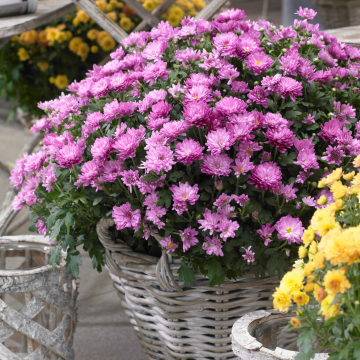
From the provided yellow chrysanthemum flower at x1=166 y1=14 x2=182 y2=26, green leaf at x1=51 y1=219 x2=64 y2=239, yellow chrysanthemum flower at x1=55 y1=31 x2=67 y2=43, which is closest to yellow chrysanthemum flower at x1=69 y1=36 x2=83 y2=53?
yellow chrysanthemum flower at x1=55 y1=31 x2=67 y2=43

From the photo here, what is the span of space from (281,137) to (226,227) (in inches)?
7.3

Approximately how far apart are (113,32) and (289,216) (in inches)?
39.4

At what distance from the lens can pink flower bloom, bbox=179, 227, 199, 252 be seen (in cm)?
90

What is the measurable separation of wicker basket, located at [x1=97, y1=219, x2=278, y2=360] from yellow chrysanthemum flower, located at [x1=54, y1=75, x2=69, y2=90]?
1.27 meters

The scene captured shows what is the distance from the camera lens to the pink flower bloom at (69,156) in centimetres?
91

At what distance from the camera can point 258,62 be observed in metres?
0.97

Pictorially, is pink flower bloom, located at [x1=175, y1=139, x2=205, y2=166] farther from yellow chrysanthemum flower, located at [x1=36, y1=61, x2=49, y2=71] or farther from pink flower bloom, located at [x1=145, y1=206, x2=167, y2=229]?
yellow chrysanthemum flower, located at [x1=36, y1=61, x2=49, y2=71]

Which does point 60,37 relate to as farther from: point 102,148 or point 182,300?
point 182,300

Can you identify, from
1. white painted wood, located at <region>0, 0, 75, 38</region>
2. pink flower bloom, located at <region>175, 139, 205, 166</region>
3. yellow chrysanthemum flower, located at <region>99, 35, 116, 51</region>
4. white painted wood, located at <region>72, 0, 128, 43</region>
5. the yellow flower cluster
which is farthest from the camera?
yellow chrysanthemum flower, located at <region>99, 35, 116, 51</region>

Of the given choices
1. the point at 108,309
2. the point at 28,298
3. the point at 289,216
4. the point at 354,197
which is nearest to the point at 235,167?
the point at 289,216

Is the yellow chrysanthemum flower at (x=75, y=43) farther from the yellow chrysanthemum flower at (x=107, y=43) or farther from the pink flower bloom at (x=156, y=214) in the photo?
the pink flower bloom at (x=156, y=214)

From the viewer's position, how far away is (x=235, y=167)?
2.88 ft

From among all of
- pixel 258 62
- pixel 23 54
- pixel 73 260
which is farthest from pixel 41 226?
pixel 23 54

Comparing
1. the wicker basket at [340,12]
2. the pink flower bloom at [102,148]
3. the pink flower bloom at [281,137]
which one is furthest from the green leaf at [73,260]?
the wicker basket at [340,12]
